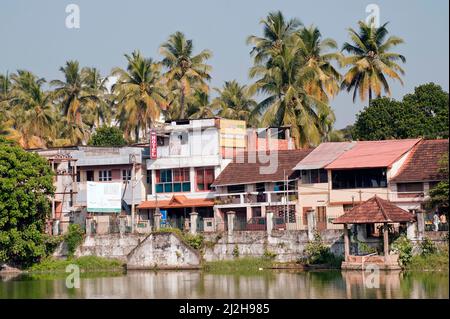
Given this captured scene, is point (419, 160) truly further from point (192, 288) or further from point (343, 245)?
point (192, 288)

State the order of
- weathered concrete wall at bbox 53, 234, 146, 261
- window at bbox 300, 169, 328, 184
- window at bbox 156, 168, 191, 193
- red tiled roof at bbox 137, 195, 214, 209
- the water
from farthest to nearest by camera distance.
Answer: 1. window at bbox 156, 168, 191, 193
2. red tiled roof at bbox 137, 195, 214, 209
3. weathered concrete wall at bbox 53, 234, 146, 261
4. window at bbox 300, 169, 328, 184
5. the water

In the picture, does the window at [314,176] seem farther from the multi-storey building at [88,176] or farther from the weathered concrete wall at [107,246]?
the multi-storey building at [88,176]

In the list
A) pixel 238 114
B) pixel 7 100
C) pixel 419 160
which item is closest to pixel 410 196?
pixel 419 160

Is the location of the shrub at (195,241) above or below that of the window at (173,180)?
below

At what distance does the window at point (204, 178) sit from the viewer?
197 ft

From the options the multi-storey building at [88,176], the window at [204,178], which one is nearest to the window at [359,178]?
the window at [204,178]

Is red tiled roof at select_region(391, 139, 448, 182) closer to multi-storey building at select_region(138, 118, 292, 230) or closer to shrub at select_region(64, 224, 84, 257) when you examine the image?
multi-storey building at select_region(138, 118, 292, 230)

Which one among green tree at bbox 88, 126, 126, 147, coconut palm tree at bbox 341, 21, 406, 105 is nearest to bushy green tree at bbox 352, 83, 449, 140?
coconut palm tree at bbox 341, 21, 406, 105

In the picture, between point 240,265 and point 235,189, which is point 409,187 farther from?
point 235,189

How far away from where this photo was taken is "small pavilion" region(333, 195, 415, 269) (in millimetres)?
46094

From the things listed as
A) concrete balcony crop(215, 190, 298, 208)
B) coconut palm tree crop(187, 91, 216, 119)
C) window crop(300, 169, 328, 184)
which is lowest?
concrete balcony crop(215, 190, 298, 208)

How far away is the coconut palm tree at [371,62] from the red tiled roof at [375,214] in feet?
55.2
